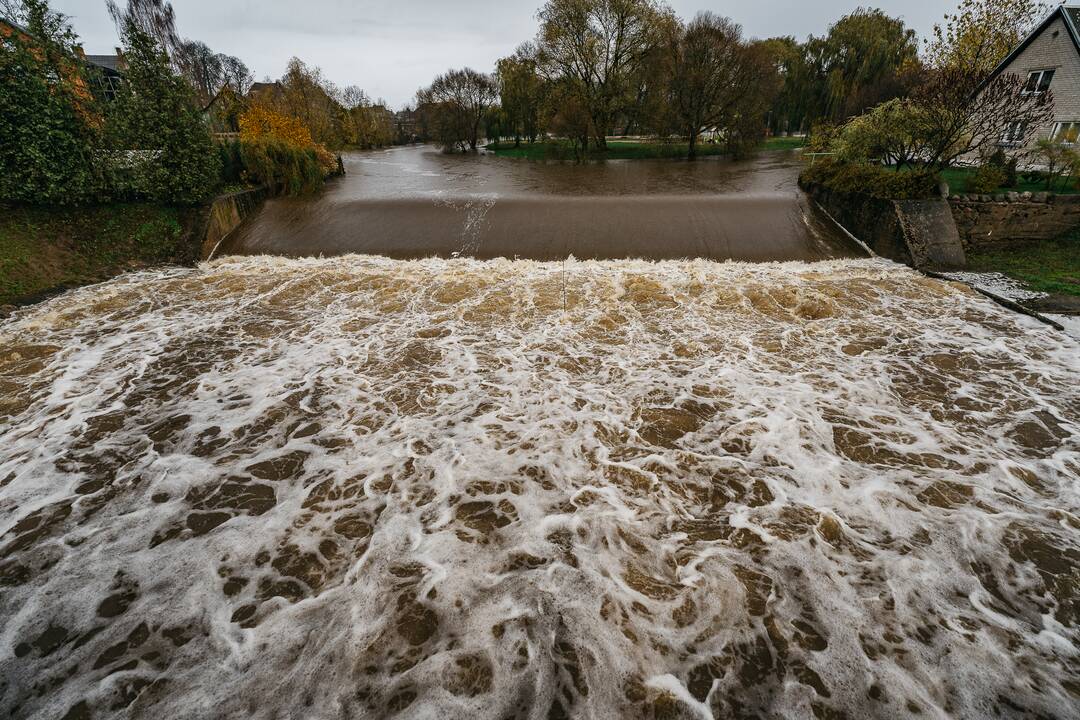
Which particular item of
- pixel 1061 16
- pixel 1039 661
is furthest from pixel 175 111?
pixel 1061 16

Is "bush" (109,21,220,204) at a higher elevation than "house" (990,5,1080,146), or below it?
below

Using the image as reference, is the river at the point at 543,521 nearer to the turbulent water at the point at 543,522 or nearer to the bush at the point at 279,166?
the turbulent water at the point at 543,522

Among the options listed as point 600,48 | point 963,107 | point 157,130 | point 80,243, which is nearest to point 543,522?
point 80,243

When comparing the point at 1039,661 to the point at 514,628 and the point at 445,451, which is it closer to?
the point at 514,628

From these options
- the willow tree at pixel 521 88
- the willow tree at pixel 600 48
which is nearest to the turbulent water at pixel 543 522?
the willow tree at pixel 600 48

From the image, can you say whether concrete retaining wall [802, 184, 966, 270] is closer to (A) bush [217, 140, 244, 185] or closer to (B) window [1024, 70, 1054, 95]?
(B) window [1024, 70, 1054, 95]

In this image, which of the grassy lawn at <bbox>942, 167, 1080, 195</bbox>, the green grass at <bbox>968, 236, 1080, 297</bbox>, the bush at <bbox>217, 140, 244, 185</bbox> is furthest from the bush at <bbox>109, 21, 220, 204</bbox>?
the grassy lawn at <bbox>942, 167, 1080, 195</bbox>

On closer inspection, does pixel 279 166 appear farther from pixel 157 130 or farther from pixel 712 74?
pixel 712 74
